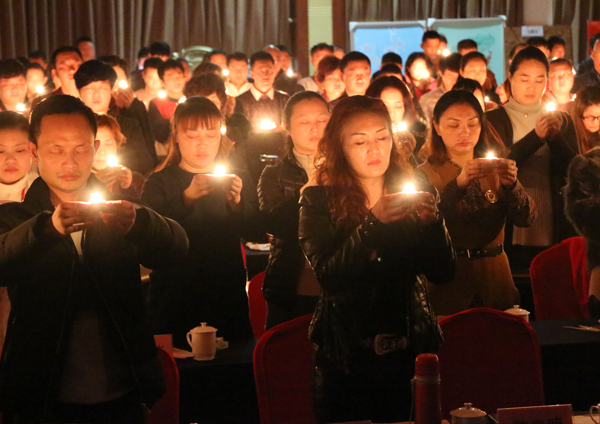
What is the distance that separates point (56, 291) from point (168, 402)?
1.70 feet

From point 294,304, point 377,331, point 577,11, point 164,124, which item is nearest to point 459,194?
point 294,304

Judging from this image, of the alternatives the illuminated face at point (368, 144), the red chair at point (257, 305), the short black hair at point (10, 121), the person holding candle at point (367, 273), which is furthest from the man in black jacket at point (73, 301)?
the red chair at point (257, 305)

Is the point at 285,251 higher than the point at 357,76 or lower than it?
lower

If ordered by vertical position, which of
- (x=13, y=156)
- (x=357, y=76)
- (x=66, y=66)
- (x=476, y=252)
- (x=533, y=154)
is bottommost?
(x=476, y=252)

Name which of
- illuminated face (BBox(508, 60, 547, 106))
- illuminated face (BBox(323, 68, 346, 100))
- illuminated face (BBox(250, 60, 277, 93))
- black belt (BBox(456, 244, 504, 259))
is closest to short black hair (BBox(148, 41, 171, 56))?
illuminated face (BBox(250, 60, 277, 93))

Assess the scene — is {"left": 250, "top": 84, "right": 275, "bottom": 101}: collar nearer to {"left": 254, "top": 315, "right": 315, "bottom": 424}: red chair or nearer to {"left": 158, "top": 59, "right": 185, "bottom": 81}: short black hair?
{"left": 158, "top": 59, "right": 185, "bottom": 81}: short black hair

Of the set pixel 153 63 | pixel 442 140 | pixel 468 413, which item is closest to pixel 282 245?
pixel 442 140

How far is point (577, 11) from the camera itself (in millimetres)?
12195

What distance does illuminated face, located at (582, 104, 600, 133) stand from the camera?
12.6 feet

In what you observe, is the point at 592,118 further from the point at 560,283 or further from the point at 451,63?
the point at 451,63

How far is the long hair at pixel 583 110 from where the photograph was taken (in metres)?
3.82

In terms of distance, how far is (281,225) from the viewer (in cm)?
291

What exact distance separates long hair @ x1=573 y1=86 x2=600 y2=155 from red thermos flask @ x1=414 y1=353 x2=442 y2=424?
2644 mm

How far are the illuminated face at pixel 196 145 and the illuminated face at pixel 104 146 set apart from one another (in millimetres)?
694
